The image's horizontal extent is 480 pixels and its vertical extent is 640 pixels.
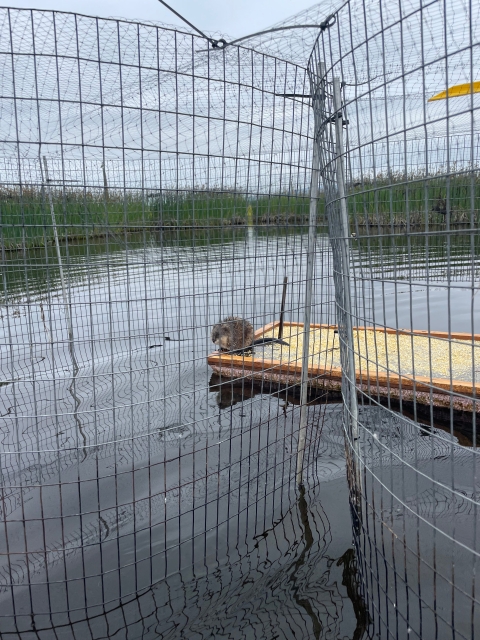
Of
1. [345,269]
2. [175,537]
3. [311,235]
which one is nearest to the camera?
[345,269]

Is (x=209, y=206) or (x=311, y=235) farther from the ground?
(x=209, y=206)

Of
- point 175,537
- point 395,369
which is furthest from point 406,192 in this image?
point 395,369

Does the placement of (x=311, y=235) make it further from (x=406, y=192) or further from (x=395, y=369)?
(x=395, y=369)

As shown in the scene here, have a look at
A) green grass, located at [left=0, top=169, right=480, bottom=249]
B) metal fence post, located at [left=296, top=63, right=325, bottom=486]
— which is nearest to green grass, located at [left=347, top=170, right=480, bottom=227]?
green grass, located at [left=0, top=169, right=480, bottom=249]

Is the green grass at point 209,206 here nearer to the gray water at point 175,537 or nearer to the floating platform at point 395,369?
the gray water at point 175,537

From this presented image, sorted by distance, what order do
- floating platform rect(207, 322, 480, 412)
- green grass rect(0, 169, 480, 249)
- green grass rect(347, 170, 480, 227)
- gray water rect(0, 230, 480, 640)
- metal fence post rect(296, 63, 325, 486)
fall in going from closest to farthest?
1. green grass rect(347, 170, 480, 227)
2. green grass rect(0, 169, 480, 249)
3. gray water rect(0, 230, 480, 640)
4. metal fence post rect(296, 63, 325, 486)
5. floating platform rect(207, 322, 480, 412)

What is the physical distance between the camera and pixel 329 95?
9.16 feet

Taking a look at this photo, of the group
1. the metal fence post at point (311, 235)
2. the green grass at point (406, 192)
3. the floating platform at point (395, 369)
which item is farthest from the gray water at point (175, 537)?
the floating platform at point (395, 369)

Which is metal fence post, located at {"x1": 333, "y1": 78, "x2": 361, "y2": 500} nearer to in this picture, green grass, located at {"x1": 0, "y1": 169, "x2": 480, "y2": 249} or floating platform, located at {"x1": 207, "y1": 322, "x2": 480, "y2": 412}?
green grass, located at {"x1": 0, "y1": 169, "x2": 480, "y2": 249}

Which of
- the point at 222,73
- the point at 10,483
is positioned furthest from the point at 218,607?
the point at 222,73

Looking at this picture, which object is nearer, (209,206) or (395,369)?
(209,206)

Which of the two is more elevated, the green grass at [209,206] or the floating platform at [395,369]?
the green grass at [209,206]

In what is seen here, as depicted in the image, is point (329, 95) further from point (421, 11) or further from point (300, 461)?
point (300, 461)

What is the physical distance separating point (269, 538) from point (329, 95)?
245cm
